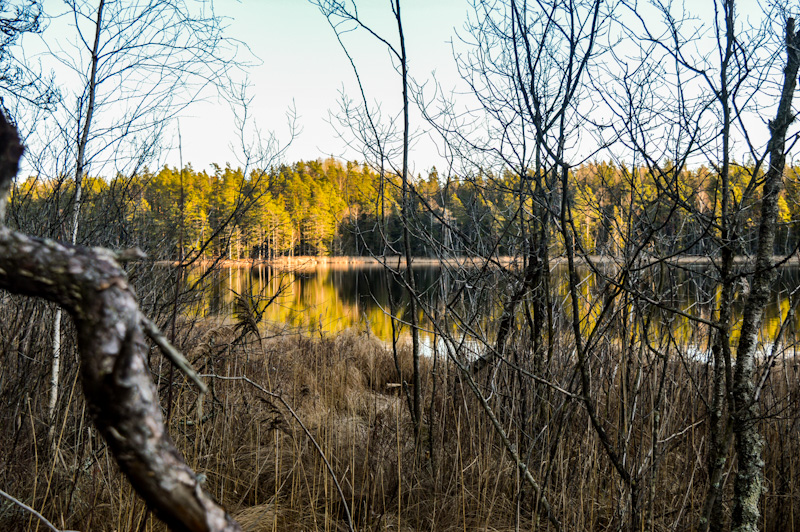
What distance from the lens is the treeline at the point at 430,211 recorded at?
2072 millimetres

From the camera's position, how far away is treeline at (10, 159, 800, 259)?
207cm

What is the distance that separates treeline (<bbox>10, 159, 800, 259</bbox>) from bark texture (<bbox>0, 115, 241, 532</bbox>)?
44.3 inches

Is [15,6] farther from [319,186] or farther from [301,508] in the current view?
[319,186]

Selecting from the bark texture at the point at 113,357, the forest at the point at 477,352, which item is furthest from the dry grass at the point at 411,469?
the bark texture at the point at 113,357

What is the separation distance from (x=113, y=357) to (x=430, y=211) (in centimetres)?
165

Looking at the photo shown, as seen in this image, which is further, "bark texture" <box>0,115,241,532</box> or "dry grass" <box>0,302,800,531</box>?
"dry grass" <box>0,302,800,531</box>

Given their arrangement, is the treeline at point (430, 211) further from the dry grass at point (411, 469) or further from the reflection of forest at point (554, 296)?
the dry grass at point (411, 469)

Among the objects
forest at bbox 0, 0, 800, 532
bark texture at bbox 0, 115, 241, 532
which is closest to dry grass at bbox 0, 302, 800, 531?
forest at bbox 0, 0, 800, 532

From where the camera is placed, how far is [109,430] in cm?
47

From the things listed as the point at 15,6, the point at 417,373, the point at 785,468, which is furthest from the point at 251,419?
the point at 785,468

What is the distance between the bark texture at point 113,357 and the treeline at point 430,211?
3.69 feet

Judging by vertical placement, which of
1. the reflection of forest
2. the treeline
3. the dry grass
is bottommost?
the dry grass

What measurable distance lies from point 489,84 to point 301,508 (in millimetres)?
2311

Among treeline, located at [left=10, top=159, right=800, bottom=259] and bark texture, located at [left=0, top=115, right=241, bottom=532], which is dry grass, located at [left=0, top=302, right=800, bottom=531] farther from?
bark texture, located at [left=0, top=115, right=241, bottom=532]
